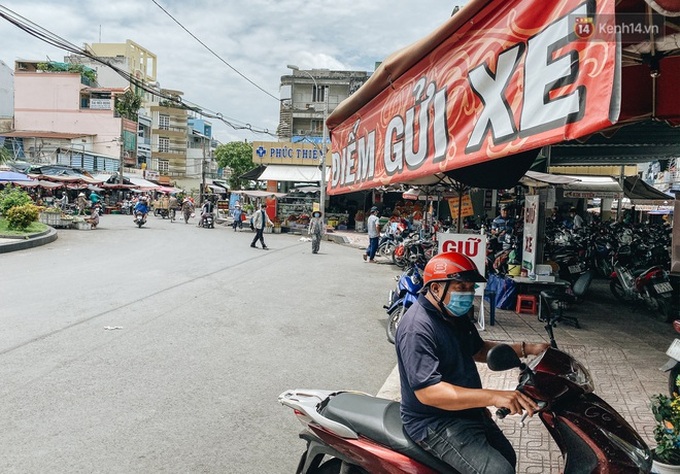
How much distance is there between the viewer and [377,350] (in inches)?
274

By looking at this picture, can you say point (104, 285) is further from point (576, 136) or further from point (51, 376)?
point (576, 136)

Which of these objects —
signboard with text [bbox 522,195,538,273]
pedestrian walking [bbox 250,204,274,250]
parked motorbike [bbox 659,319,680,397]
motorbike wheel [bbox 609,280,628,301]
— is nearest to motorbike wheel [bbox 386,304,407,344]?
signboard with text [bbox 522,195,538,273]

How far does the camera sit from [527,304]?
359 inches

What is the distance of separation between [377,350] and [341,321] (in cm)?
159

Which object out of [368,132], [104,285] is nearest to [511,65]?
[368,132]

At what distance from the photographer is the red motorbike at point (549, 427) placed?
2373 mm

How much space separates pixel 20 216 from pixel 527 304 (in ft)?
57.6

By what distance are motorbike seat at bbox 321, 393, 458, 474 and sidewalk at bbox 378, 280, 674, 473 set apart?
5.06 feet

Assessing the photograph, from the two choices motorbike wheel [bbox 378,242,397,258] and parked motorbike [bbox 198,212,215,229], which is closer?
motorbike wheel [bbox 378,242,397,258]

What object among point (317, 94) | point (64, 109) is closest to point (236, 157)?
point (317, 94)

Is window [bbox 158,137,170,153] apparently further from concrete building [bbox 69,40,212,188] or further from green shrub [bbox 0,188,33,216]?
green shrub [bbox 0,188,33,216]

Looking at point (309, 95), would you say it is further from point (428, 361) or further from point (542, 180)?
point (428, 361)

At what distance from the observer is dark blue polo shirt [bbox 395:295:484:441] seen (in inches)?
96.8

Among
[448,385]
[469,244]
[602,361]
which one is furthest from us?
[469,244]
